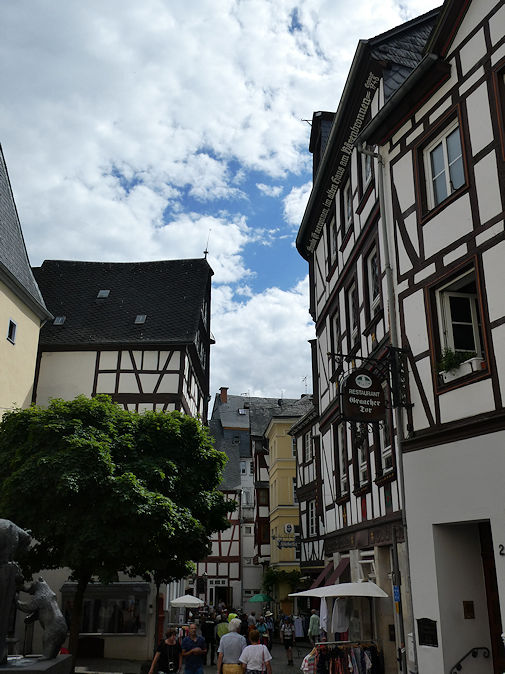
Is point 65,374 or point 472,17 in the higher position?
point 65,374

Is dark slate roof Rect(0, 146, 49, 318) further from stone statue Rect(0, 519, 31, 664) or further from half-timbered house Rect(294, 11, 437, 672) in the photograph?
stone statue Rect(0, 519, 31, 664)

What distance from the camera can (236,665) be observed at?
1097 cm

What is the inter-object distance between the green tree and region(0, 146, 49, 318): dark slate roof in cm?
619

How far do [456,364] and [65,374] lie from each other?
881 inches

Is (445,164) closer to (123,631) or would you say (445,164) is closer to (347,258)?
(347,258)

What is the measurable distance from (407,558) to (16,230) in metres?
22.2

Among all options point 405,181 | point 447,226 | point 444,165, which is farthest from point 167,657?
point 444,165

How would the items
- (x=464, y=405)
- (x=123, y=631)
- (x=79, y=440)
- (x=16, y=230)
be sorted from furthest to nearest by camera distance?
1. (x=16, y=230)
2. (x=123, y=631)
3. (x=79, y=440)
4. (x=464, y=405)

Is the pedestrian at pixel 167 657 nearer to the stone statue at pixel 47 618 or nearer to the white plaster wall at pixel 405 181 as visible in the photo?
the stone statue at pixel 47 618

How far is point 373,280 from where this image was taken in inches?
614

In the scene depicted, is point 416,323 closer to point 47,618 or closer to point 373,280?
point 373,280

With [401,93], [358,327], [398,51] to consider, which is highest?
[398,51]

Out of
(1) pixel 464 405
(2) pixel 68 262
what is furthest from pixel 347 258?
(2) pixel 68 262

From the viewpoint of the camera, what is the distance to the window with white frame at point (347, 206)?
698 inches
